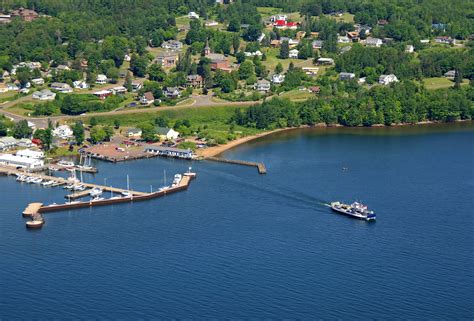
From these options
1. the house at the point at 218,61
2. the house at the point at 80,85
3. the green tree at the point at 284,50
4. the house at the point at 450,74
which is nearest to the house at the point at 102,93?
the house at the point at 80,85

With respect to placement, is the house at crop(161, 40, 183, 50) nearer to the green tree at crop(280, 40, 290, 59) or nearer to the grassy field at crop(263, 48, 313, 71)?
the grassy field at crop(263, 48, 313, 71)

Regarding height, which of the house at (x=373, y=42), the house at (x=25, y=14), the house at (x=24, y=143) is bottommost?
the house at (x=24, y=143)

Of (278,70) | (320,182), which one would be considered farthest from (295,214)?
(278,70)

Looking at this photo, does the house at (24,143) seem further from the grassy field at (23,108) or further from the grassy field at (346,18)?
the grassy field at (346,18)

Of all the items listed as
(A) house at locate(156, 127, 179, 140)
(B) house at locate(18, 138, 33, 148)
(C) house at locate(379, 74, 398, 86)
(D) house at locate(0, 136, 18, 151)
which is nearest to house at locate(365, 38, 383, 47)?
(C) house at locate(379, 74, 398, 86)

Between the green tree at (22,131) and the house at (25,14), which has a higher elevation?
the house at (25,14)

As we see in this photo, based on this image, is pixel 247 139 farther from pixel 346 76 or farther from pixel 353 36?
pixel 353 36
